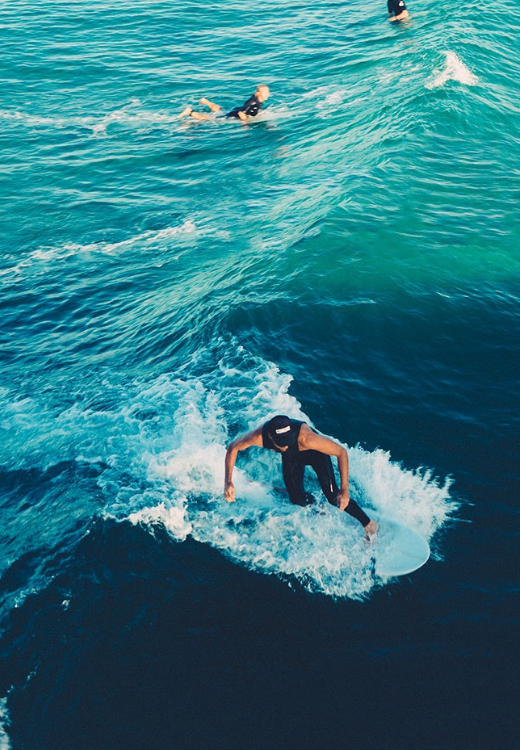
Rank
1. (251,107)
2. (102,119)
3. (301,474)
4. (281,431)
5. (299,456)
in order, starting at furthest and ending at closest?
(102,119), (251,107), (301,474), (299,456), (281,431)

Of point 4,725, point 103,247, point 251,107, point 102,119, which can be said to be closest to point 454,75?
point 251,107

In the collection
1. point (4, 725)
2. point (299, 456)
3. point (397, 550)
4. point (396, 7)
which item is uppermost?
point (396, 7)

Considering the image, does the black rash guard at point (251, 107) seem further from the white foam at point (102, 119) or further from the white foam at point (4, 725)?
the white foam at point (4, 725)

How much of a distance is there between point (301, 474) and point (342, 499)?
0.91 metres

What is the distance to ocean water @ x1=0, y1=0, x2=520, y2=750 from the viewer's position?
8.38 m

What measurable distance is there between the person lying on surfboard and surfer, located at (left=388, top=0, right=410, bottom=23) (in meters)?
34.1

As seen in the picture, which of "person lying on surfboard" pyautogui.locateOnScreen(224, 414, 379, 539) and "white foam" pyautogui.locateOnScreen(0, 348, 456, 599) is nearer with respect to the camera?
"person lying on surfboard" pyautogui.locateOnScreen(224, 414, 379, 539)

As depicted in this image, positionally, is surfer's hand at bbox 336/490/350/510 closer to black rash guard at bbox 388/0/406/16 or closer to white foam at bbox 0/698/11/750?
white foam at bbox 0/698/11/750

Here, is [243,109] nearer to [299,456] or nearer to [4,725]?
[299,456]

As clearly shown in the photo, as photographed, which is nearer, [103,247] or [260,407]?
[260,407]

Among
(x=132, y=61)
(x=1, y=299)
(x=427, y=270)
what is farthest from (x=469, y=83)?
(x=1, y=299)

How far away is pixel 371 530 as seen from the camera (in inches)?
395

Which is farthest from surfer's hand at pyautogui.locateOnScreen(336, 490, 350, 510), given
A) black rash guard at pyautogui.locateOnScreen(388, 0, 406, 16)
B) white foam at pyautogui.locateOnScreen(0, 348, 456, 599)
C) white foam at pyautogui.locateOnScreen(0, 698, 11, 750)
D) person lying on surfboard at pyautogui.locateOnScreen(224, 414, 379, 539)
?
black rash guard at pyautogui.locateOnScreen(388, 0, 406, 16)

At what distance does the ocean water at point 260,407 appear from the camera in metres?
8.38
